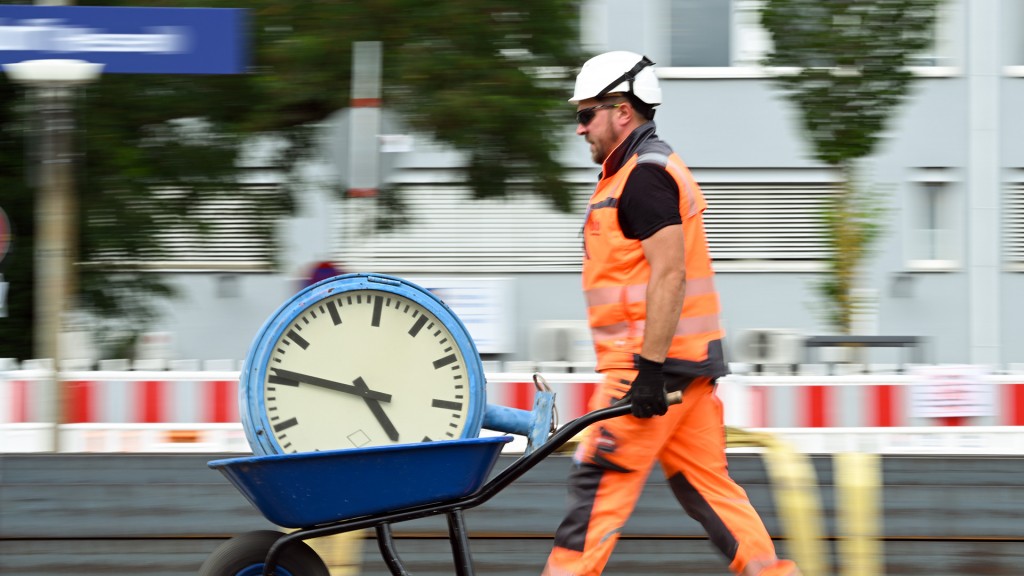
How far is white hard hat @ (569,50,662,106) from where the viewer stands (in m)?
3.69

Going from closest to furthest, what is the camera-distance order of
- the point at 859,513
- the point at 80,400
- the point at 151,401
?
the point at 859,513
the point at 151,401
the point at 80,400

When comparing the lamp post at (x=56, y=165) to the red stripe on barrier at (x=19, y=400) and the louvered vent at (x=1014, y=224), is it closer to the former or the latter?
the red stripe on barrier at (x=19, y=400)

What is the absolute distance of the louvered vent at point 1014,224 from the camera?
18.9 meters

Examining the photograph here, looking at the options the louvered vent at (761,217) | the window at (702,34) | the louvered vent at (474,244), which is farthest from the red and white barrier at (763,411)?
the window at (702,34)

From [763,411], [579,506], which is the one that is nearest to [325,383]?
[579,506]

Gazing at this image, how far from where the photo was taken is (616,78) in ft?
12.1

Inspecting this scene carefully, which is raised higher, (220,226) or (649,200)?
(649,200)

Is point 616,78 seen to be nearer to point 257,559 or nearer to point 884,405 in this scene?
point 257,559

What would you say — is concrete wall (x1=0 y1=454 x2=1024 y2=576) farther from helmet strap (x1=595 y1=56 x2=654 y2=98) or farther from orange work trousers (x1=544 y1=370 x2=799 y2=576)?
helmet strap (x1=595 y1=56 x2=654 y2=98)

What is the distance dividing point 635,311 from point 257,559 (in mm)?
1151

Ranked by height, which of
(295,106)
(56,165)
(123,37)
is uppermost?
(123,37)

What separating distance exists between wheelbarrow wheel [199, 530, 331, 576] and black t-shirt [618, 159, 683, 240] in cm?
117

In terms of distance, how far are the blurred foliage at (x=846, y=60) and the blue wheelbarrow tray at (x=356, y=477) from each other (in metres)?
7.87

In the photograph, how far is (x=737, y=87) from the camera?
62.2 ft
